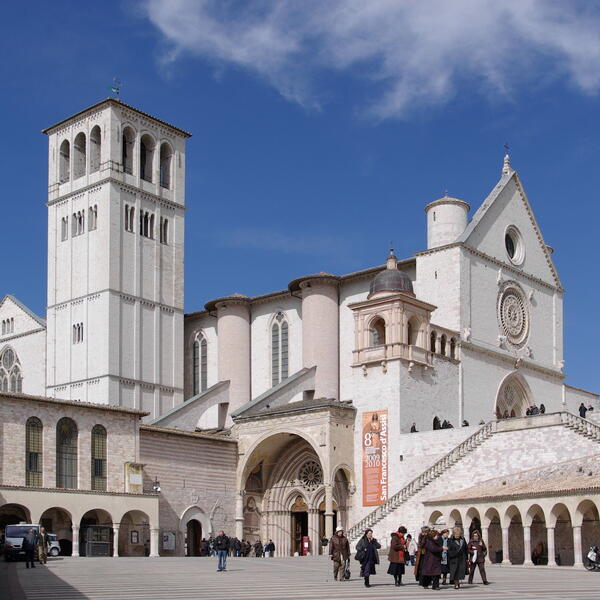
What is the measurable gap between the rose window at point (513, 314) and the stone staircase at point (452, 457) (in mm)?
11649

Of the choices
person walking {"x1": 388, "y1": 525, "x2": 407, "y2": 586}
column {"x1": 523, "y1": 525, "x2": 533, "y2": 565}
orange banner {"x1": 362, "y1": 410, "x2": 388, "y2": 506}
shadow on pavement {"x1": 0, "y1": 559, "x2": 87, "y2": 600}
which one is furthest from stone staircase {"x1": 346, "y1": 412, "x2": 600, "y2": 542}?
person walking {"x1": 388, "y1": 525, "x2": 407, "y2": 586}

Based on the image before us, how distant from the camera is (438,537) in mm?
23797

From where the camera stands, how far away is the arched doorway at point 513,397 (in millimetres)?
53625

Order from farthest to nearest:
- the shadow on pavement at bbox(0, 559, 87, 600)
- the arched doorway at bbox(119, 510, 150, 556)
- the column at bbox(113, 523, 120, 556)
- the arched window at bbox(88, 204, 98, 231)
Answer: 1. the arched window at bbox(88, 204, 98, 231)
2. the arched doorway at bbox(119, 510, 150, 556)
3. the column at bbox(113, 523, 120, 556)
4. the shadow on pavement at bbox(0, 559, 87, 600)

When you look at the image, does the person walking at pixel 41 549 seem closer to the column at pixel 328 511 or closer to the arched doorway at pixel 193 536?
the column at pixel 328 511

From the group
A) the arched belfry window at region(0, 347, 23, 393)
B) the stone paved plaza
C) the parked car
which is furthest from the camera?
the arched belfry window at region(0, 347, 23, 393)

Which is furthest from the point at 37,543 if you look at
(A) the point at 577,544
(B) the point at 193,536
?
(B) the point at 193,536

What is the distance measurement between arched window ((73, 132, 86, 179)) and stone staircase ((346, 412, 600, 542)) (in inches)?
1119

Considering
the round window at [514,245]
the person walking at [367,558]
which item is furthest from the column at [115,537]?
the round window at [514,245]

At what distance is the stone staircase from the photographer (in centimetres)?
4119

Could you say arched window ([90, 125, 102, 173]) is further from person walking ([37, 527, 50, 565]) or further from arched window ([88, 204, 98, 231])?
person walking ([37, 527, 50, 565])

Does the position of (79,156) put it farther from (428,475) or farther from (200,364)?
(428,475)

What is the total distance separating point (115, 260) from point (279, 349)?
999cm

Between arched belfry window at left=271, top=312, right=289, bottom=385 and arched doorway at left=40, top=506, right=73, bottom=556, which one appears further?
arched belfry window at left=271, top=312, right=289, bottom=385
